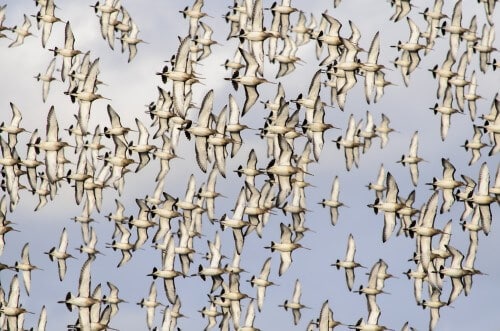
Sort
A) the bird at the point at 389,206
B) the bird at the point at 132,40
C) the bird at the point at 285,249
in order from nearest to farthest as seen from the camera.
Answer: the bird at the point at 389,206 < the bird at the point at 285,249 < the bird at the point at 132,40

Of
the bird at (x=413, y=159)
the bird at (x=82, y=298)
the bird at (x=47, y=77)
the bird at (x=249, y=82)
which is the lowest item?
the bird at (x=82, y=298)

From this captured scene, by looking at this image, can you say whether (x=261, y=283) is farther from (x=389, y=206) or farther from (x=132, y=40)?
(x=132, y=40)

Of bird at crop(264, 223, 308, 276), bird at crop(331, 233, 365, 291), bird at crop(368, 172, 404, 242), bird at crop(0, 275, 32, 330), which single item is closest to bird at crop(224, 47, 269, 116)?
bird at crop(368, 172, 404, 242)

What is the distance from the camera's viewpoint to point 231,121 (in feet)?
320

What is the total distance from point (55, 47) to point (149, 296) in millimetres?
18654

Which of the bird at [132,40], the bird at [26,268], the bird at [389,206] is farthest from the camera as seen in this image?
the bird at [132,40]

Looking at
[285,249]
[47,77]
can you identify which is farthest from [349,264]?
[47,77]

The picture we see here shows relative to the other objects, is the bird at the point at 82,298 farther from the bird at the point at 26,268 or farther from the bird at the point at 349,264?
the bird at the point at 349,264

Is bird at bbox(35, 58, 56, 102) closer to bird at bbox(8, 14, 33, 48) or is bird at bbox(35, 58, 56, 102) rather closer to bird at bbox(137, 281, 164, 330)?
bird at bbox(8, 14, 33, 48)

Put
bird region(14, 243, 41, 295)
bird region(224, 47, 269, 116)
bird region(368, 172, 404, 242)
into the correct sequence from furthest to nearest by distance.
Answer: bird region(14, 243, 41, 295), bird region(368, 172, 404, 242), bird region(224, 47, 269, 116)

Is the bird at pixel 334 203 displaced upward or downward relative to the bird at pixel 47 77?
downward

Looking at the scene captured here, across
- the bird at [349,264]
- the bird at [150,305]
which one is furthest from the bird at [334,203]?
the bird at [150,305]

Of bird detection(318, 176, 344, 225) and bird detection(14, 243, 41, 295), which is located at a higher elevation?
bird detection(318, 176, 344, 225)

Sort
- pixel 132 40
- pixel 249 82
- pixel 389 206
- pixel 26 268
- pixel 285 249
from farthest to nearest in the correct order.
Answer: pixel 132 40 < pixel 26 268 < pixel 285 249 < pixel 389 206 < pixel 249 82
